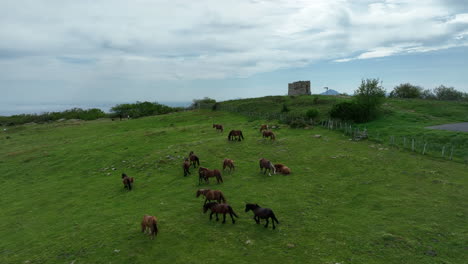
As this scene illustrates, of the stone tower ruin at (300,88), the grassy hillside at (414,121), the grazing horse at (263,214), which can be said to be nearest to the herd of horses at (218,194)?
the grazing horse at (263,214)

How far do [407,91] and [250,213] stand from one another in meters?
96.6

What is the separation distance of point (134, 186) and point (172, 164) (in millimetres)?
4741

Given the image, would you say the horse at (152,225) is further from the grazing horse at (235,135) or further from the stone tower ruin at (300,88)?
the stone tower ruin at (300,88)

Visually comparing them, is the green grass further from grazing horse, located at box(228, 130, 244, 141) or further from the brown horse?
grazing horse, located at box(228, 130, 244, 141)

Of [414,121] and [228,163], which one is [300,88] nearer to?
[414,121]

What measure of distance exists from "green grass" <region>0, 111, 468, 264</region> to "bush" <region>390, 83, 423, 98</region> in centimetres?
7499

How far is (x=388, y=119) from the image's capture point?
43438 millimetres

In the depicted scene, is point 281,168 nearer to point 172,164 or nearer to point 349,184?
point 349,184

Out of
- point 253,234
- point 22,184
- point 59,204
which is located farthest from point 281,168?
point 22,184

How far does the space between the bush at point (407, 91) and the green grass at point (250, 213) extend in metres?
75.0

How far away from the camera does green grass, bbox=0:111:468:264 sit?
11344 mm

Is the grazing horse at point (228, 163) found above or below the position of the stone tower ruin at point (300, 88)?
below

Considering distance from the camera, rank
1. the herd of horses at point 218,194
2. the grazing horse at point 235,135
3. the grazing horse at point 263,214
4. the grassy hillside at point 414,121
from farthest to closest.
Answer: the grazing horse at point 235,135 → the grassy hillside at point 414,121 → the herd of horses at point 218,194 → the grazing horse at point 263,214

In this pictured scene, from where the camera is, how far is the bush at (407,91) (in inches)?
3423
